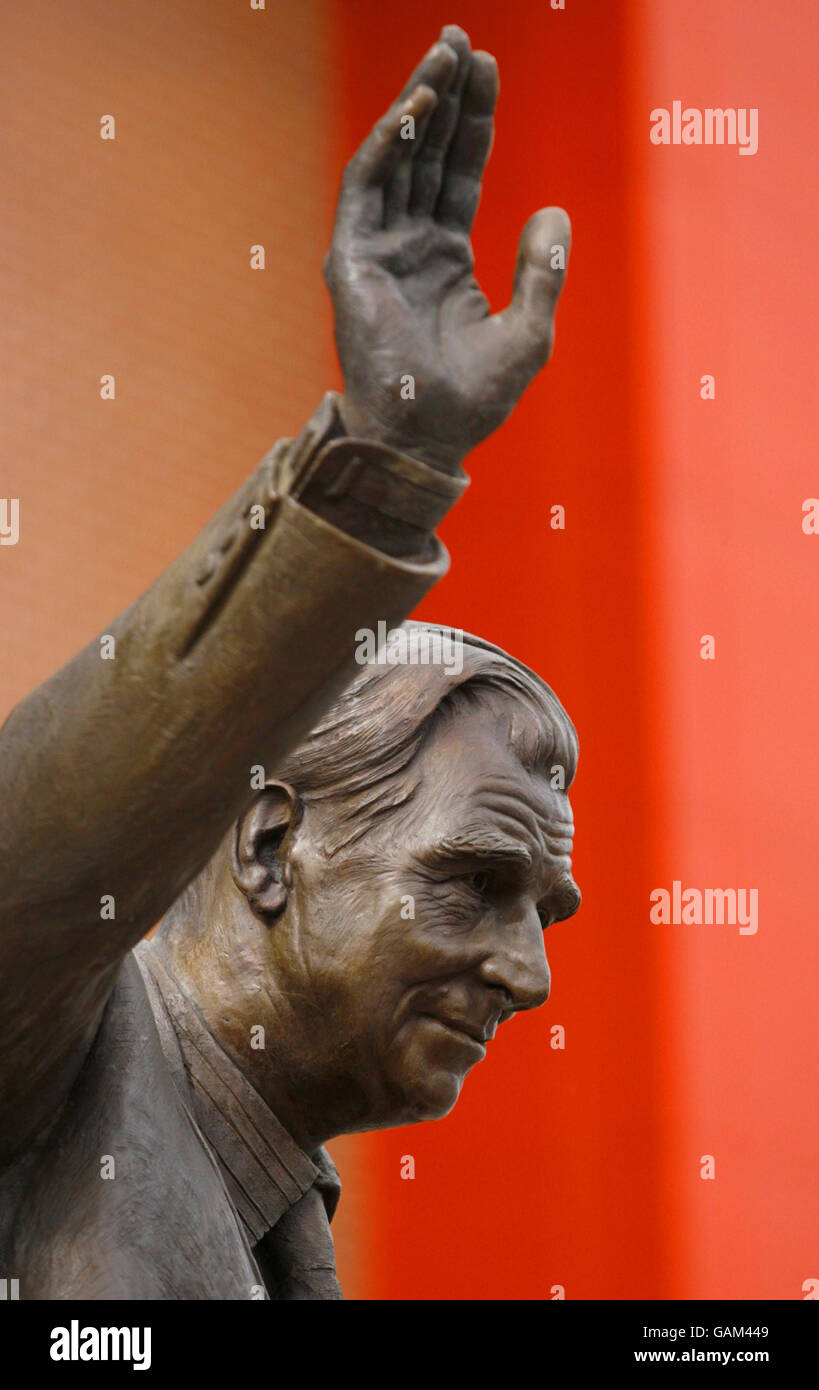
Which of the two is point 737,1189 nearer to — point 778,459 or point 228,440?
point 778,459

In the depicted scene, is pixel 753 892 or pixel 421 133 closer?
pixel 421 133

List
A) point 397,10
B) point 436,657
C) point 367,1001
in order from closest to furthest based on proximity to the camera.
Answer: point 367,1001 → point 436,657 → point 397,10

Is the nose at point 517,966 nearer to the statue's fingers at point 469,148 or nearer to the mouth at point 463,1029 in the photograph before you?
the mouth at point 463,1029

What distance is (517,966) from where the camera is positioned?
2039 millimetres

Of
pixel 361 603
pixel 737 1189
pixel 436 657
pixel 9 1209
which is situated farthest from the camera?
pixel 737 1189

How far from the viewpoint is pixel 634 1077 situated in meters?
4.71

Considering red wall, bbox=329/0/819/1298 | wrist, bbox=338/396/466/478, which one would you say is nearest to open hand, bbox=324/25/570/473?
wrist, bbox=338/396/466/478

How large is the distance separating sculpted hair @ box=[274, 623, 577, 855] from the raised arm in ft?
1.61

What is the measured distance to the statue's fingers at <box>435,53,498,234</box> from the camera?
1.52 metres

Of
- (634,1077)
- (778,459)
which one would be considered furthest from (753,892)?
(778,459)

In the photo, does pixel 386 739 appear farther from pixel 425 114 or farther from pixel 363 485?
pixel 425 114

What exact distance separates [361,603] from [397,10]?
4.12m

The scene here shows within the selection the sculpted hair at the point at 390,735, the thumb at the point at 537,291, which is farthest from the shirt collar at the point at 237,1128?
the thumb at the point at 537,291

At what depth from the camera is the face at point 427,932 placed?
2.01 metres
